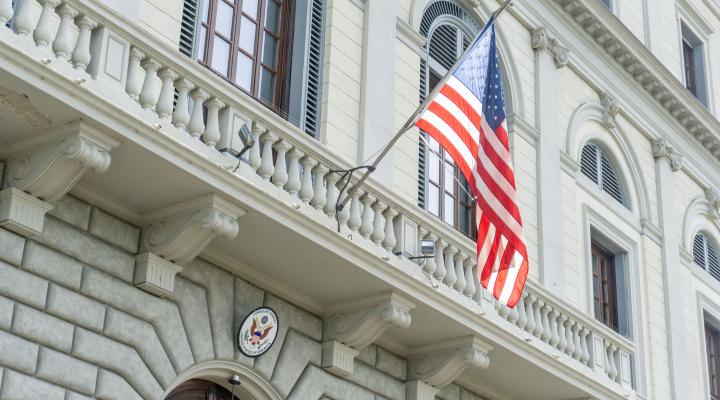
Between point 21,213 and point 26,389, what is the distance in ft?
5.36

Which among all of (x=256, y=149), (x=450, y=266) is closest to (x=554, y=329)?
(x=450, y=266)

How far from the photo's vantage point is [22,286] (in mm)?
11672

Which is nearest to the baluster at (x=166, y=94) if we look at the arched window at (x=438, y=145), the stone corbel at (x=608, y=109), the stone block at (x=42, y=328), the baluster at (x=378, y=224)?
the stone block at (x=42, y=328)

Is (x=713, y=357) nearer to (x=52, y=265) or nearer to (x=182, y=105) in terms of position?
(x=182, y=105)

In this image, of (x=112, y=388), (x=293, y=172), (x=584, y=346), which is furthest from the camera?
(x=584, y=346)

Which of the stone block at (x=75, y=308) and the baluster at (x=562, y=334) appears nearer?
the stone block at (x=75, y=308)

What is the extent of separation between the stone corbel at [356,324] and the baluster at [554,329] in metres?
3.36

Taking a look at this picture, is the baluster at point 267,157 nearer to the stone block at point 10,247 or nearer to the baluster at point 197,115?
A: the baluster at point 197,115

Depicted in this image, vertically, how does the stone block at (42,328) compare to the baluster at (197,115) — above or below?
below

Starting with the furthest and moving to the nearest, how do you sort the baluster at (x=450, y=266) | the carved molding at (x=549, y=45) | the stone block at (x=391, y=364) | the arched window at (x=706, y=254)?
the arched window at (x=706, y=254) → the carved molding at (x=549, y=45) → the stone block at (x=391, y=364) → the baluster at (x=450, y=266)

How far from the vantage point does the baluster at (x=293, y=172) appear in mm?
13719

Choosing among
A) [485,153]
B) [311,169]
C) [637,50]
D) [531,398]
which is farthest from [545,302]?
[637,50]

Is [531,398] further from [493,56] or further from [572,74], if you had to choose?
[572,74]

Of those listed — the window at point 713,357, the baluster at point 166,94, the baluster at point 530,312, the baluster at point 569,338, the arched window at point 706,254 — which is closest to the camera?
the baluster at point 166,94
